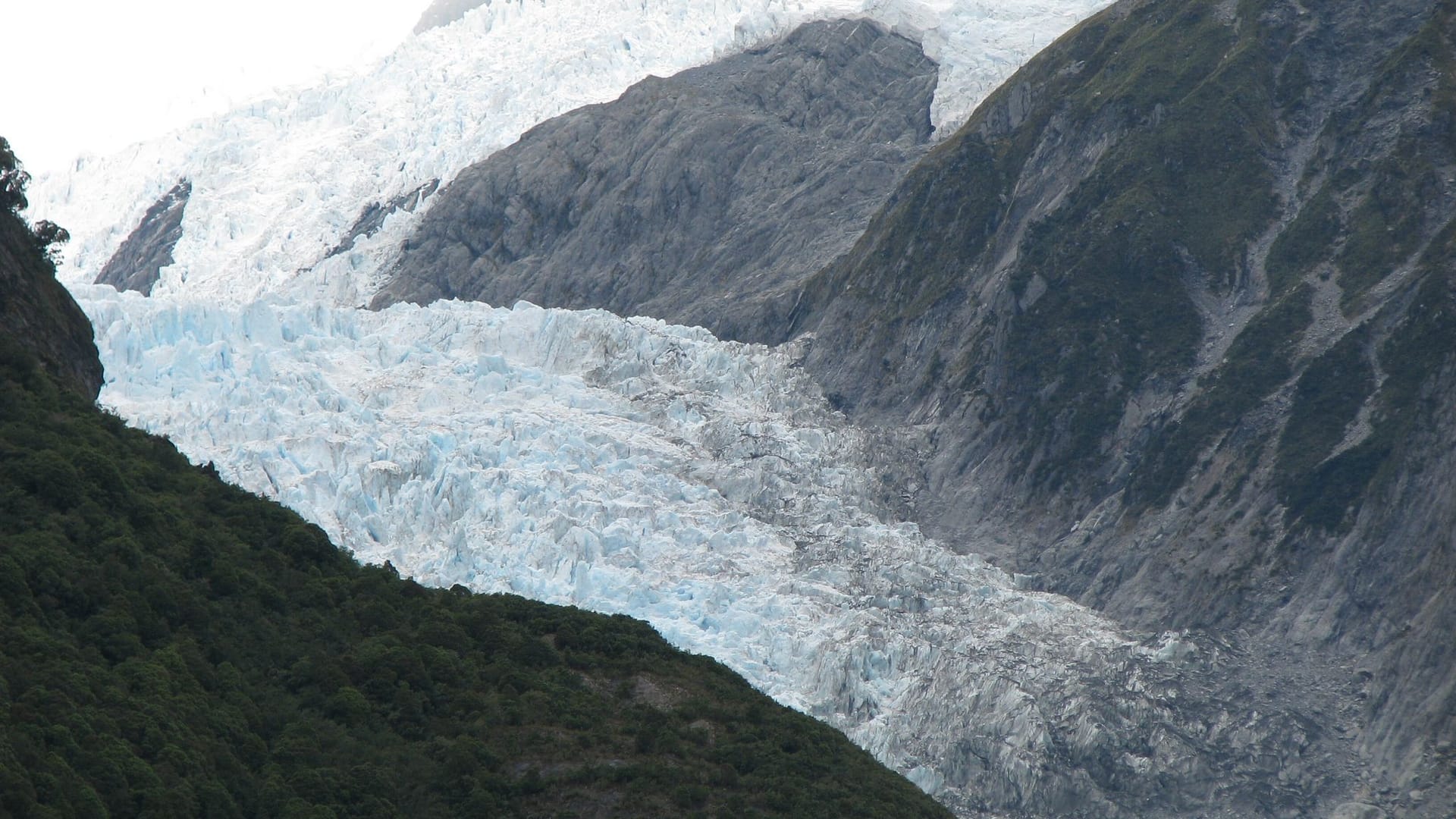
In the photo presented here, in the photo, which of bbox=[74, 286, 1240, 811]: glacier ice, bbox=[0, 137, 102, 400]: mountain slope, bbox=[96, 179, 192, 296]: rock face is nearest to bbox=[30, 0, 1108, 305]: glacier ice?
bbox=[96, 179, 192, 296]: rock face

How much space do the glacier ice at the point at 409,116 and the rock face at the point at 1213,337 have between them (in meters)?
Answer: 26.0

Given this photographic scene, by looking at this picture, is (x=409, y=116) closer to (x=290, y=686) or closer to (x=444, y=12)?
(x=444, y=12)

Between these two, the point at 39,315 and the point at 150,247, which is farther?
the point at 150,247

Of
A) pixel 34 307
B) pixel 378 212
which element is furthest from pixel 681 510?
pixel 378 212

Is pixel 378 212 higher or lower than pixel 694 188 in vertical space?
lower

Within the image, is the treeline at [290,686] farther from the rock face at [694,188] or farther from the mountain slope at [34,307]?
the rock face at [694,188]

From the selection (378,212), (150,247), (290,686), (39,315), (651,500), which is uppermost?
(39,315)

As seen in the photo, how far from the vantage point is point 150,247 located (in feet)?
524

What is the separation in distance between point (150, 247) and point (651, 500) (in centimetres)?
8930

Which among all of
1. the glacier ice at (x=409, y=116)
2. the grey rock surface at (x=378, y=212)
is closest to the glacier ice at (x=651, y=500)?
the glacier ice at (x=409, y=116)

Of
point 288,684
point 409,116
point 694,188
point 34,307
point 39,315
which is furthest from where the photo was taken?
point 409,116

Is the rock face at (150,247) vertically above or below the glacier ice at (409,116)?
below

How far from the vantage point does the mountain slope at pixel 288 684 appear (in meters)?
30.6

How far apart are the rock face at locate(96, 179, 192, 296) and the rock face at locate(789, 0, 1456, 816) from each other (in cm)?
6452
